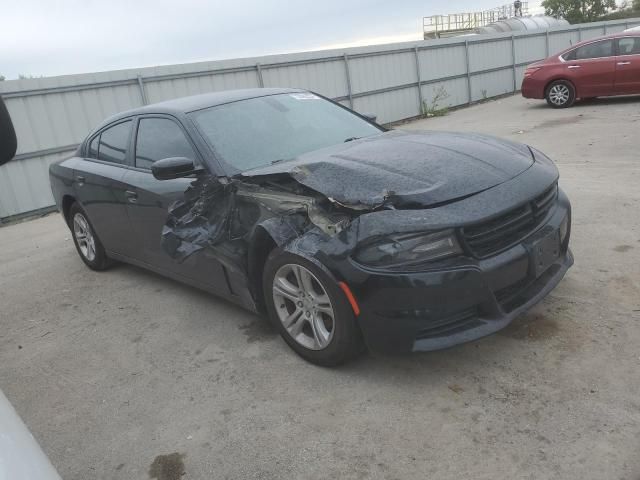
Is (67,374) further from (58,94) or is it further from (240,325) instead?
(58,94)

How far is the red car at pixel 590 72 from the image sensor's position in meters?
12.1

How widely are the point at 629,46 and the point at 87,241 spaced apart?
11.8 meters

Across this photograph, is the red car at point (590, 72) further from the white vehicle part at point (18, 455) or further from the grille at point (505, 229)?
the white vehicle part at point (18, 455)

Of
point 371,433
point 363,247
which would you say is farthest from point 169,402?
point 363,247

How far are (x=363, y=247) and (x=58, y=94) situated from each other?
361 inches

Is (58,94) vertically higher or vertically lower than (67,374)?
higher

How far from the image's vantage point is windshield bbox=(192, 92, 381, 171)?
12.3ft

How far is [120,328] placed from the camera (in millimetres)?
4273

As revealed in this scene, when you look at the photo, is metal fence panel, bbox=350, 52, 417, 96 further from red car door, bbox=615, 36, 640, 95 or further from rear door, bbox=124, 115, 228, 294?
rear door, bbox=124, 115, 228, 294

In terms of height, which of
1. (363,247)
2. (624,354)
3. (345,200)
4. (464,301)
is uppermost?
(345,200)

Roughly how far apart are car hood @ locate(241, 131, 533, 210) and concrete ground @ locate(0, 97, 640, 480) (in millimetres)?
973

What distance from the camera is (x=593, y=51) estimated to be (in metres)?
12.4

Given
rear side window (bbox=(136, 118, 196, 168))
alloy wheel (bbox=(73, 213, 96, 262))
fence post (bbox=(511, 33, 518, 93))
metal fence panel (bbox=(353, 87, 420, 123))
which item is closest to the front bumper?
rear side window (bbox=(136, 118, 196, 168))

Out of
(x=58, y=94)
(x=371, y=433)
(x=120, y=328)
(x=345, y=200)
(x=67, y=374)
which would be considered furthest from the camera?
(x=58, y=94)
